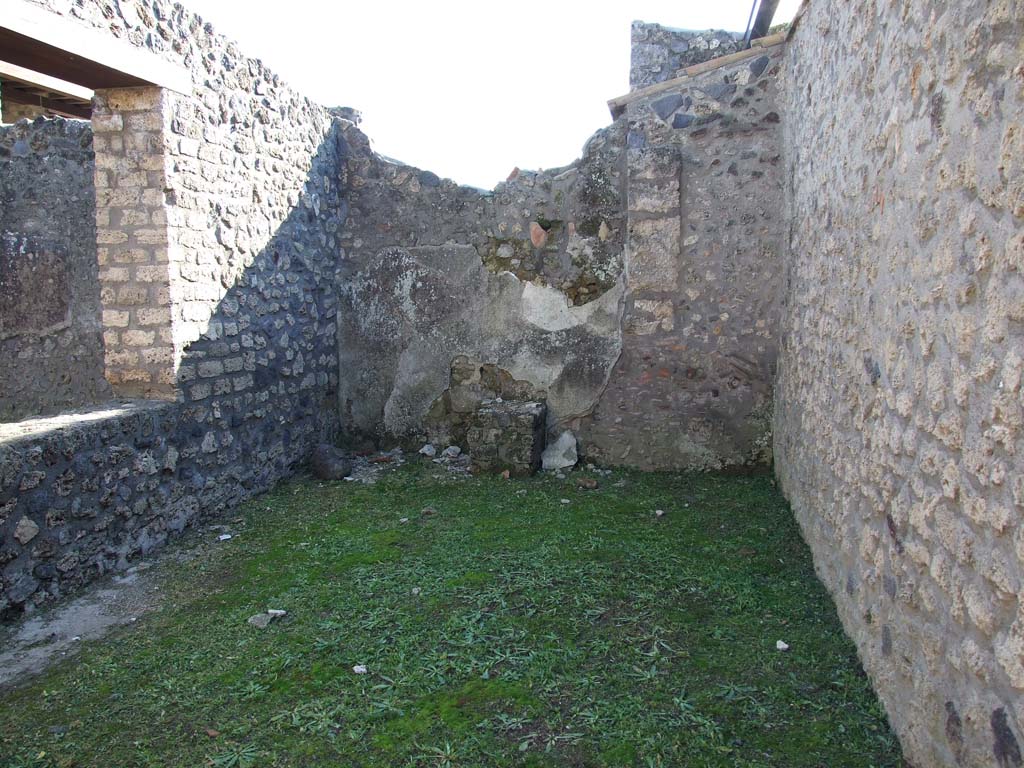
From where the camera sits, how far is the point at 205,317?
4.53 meters

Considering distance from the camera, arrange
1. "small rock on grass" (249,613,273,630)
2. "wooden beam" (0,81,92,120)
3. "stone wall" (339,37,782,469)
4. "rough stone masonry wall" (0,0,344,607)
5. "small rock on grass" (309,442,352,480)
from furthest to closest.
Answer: "wooden beam" (0,81,92,120), "small rock on grass" (309,442,352,480), "stone wall" (339,37,782,469), "rough stone masonry wall" (0,0,344,607), "small rock on grass" (249,613,273,630)

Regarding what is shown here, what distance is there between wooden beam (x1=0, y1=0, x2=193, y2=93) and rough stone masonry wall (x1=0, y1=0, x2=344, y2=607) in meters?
0.08

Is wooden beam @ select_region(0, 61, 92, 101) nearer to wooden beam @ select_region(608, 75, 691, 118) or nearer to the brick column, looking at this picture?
the brick column

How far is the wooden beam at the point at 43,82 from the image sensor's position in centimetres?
541

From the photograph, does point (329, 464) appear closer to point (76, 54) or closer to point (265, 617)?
point (265, 617)

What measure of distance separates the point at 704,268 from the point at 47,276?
5.27 m

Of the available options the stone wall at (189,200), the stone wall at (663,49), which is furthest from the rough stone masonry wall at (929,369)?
the stone wall at (663,49)

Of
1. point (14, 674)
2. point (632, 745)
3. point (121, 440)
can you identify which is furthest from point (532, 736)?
point (121, 440)

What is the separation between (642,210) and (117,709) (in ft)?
14.7

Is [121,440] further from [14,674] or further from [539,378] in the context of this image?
[539,378]

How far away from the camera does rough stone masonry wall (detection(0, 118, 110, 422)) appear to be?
5891 millimetres

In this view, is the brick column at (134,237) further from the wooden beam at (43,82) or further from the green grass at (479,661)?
the wooden beam at (43,82)

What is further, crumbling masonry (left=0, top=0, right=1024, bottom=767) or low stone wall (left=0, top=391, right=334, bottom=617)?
low stone wall (left=0, top=391, right=334, bottom=617)

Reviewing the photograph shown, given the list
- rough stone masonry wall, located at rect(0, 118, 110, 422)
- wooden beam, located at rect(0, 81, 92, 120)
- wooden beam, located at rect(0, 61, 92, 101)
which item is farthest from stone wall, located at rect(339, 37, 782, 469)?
wooden beam, located at rect(0, 81, 92, 120)
